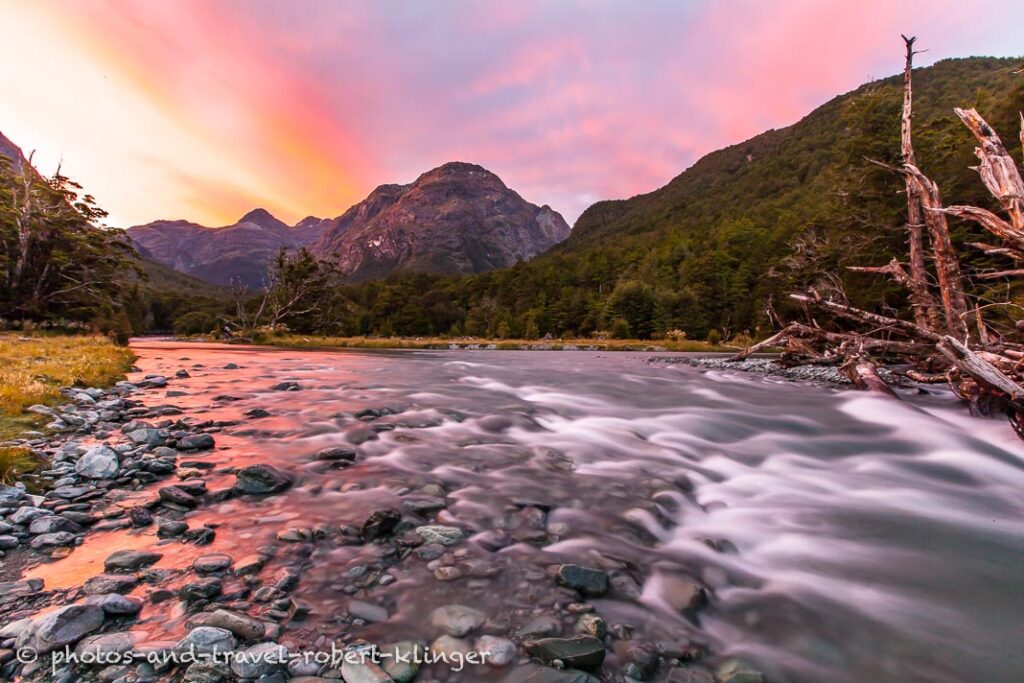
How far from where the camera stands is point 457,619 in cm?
289

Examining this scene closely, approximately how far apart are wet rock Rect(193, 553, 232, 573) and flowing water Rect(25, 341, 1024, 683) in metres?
0.16

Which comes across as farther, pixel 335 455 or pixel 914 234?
pixel 914 234

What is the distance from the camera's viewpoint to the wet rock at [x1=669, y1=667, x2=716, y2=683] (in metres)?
2.46

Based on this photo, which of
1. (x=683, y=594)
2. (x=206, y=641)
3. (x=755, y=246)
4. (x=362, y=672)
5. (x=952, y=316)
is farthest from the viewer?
(x=755, y=246)

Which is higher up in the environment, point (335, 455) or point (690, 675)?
point (335, 455)

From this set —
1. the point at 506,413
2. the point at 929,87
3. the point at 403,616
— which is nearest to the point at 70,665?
the point at 403,616

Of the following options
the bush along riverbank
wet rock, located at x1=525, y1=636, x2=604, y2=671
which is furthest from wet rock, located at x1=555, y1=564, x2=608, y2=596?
wet rock, located at x1=525, y1=636, x2=604, y2=671

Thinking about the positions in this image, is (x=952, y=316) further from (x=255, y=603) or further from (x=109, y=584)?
(x=109, y=584)

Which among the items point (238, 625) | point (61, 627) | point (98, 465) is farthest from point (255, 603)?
point (98, 465)

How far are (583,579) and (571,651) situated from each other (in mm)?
841

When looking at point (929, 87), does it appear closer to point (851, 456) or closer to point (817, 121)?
point (817, 121)

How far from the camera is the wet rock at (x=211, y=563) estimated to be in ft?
10.7

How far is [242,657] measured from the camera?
2.34 meters

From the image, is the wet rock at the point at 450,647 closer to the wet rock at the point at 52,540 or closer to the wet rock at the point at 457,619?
the wet rock at the point at 457,619
